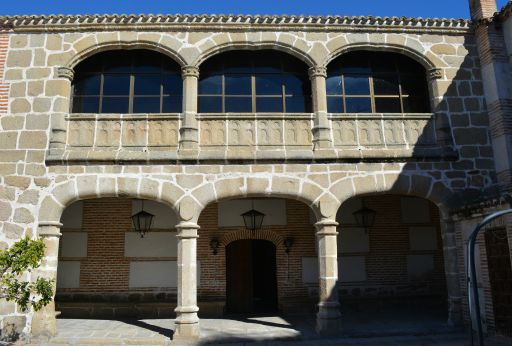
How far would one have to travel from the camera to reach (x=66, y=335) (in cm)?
779

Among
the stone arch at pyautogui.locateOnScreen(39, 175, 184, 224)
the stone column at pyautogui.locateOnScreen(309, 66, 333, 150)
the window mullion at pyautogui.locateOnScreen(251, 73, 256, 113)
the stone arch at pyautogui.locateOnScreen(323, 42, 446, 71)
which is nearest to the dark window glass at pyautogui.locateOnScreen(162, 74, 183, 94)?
the window mullion at pyautogui.locateOnScreen(251, 73, 256, 113)

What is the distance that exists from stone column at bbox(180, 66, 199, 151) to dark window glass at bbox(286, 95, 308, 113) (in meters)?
1.86

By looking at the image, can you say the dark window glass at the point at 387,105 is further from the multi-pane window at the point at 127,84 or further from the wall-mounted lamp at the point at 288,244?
the multi-pane window at the point at 127,84

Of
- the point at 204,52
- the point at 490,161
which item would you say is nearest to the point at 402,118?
the point at 490,161

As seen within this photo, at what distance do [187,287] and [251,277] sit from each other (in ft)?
9.86

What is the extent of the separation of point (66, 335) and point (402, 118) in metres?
7.25

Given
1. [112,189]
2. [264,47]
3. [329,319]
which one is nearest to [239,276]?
[329,319]

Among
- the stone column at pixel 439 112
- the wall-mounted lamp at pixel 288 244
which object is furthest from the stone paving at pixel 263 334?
the stone column at pixel 439 112

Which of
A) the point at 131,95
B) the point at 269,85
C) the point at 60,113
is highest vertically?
the point at 269,85

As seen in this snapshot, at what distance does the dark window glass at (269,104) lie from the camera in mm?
8945

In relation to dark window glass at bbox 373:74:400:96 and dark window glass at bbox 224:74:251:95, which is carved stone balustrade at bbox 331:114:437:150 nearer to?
dark window glass at bbox 373:74:400:96

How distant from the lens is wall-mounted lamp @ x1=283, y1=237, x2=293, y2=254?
409 inches

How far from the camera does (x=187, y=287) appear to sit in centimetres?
779

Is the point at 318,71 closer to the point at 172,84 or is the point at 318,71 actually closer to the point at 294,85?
the point at 294,85
